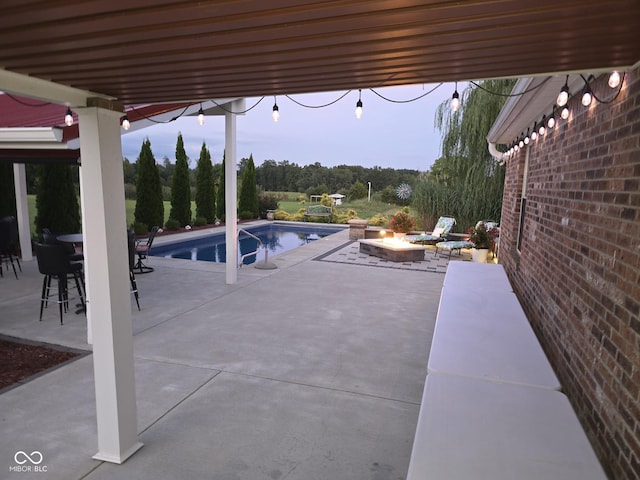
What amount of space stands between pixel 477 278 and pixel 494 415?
328cm

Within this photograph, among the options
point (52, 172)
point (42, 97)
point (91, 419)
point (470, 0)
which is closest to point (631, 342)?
point (470, 0)

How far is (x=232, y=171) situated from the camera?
7.16m

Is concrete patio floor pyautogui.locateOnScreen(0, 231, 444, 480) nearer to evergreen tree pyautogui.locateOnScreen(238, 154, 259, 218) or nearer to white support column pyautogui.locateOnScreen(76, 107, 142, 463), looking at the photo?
white support column pyautogui.locateOnScreen(76, 107, 142, 463)

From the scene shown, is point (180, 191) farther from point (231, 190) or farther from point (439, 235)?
point (439, 235)

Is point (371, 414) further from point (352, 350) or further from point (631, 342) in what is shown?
point (631, 342)

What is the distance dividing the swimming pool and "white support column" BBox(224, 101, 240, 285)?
12.6ft

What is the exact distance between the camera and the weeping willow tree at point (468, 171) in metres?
13.0

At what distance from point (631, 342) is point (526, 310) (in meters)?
2.79

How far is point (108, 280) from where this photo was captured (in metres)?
2.64

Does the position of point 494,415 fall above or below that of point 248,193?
below

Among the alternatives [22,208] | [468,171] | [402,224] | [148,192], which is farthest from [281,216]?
[22,208]

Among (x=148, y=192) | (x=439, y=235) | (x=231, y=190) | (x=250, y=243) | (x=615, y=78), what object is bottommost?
(x=250, y=243)

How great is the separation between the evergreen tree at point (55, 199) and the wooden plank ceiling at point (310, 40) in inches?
374

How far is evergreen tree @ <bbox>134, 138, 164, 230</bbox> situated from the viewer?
45.0 ft
